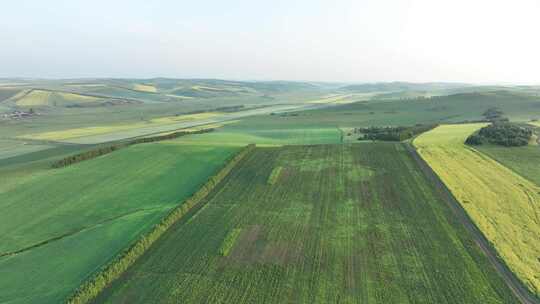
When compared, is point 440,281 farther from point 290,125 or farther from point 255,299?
point 290,125

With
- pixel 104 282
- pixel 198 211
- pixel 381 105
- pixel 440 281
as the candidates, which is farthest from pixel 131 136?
pixel 381 105

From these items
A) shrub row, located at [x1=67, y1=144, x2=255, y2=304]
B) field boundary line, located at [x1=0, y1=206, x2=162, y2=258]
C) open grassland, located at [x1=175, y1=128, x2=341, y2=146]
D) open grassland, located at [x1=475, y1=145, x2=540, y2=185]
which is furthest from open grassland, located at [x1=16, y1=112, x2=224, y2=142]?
open grassland, located at [x1=475, y1=145, x2=540, y2=185]

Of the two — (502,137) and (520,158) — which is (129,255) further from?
(502,137)

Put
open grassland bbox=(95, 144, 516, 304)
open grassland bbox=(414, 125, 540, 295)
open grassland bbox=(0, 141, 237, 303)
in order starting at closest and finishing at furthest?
open grassland bbox=(95, 144, 516, 304) < open grassland bbox=(0, 141, 237, 303) < open grassland bbox=(414, 125, 540, 295)

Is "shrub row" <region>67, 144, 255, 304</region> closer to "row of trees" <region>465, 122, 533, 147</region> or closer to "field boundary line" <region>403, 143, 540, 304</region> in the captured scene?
"field boundary line" <region>403, 143, 540, 304</region>

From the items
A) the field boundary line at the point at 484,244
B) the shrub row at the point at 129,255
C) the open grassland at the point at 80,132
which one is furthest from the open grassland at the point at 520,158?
the open grassland at the point at 80,132

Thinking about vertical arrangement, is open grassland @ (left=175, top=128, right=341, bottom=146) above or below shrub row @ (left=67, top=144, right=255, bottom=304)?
above
